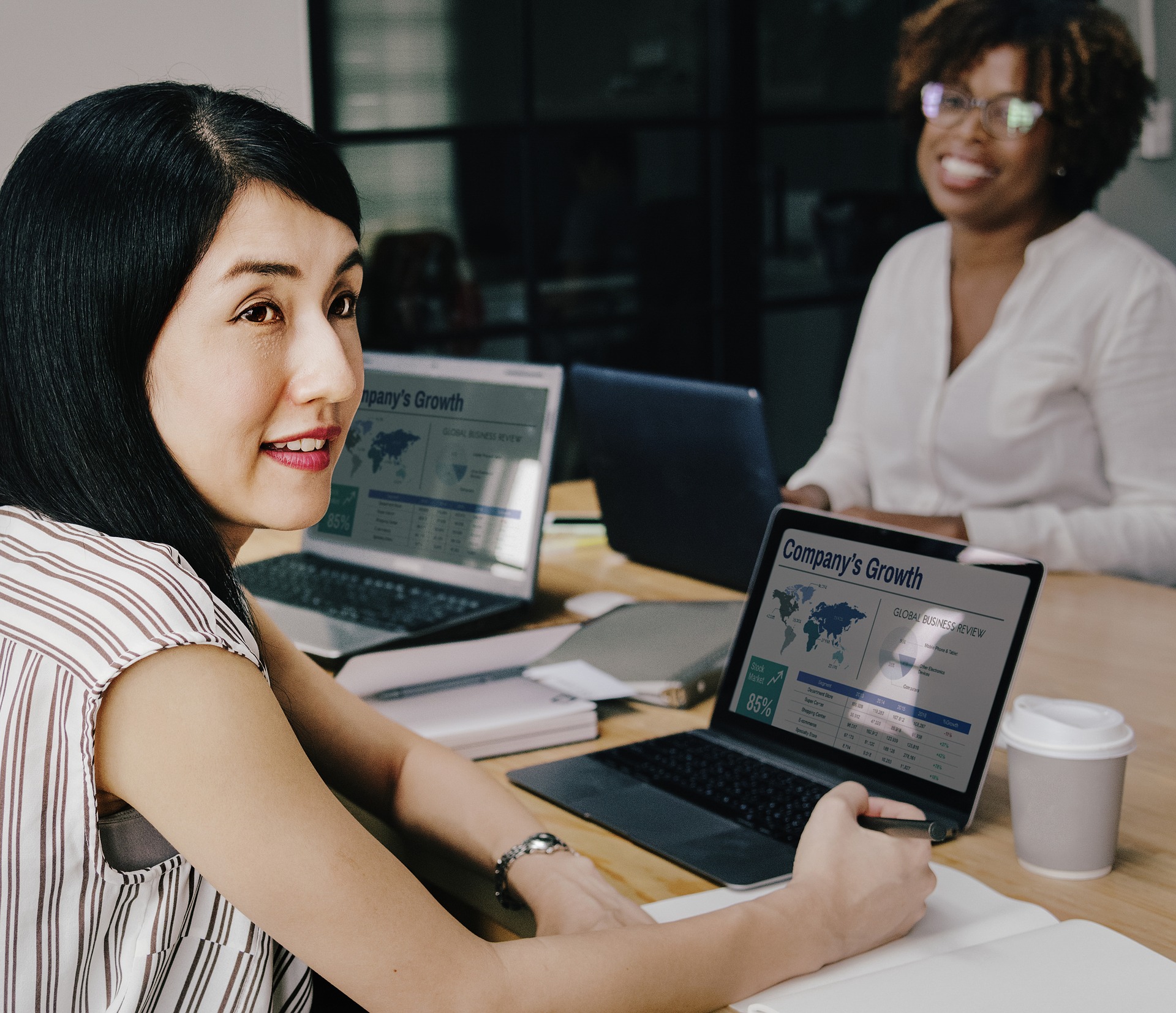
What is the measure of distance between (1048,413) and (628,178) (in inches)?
70.8

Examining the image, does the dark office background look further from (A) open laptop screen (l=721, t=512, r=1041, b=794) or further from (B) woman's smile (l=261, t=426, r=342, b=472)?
(B) woman's smile (l=261, t=426, r=342, b=472)

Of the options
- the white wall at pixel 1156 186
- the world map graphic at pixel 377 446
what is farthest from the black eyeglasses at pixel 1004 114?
the white wall at pixel 1156 186

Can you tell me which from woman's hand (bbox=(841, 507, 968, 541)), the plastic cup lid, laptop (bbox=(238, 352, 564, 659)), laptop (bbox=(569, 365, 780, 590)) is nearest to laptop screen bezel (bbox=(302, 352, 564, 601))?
laptop (bbox=(238, 352, 564, 659))

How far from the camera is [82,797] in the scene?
2.44 ft

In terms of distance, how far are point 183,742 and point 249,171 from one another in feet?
1.21

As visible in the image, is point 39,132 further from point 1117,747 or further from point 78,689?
point 1117,747

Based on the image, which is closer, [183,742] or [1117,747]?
[183,742]

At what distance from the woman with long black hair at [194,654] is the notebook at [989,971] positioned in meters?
0.03

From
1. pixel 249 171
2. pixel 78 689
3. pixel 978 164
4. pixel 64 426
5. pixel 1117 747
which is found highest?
pixel 978 164

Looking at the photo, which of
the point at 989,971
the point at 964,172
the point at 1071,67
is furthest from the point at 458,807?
the point at 1071,67

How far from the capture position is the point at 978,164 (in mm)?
2062

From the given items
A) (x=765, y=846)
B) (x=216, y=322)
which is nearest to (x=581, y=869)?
(x=765, y=846)

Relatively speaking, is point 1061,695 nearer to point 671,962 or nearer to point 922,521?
point 922,521

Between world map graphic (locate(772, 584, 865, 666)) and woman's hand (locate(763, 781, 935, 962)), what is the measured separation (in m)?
0.19
